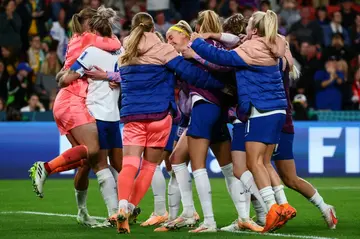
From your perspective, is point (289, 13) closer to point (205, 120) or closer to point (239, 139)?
point (239, 139)

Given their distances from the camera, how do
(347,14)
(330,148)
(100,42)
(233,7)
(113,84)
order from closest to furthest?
1. (100,42)
2. (113,84)
3. (330,148)
4. (233,7)
5. (347,14)

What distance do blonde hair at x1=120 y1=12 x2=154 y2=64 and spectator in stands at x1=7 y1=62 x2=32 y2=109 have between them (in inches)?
382

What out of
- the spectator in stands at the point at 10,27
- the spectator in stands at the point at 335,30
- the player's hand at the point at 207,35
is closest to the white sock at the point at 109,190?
Result: the player's hand at the point at 207,35

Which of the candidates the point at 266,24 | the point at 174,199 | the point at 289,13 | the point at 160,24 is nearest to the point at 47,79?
the point at 160,24

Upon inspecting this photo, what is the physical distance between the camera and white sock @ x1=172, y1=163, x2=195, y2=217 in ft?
33.4

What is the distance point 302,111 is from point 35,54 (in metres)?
5.80

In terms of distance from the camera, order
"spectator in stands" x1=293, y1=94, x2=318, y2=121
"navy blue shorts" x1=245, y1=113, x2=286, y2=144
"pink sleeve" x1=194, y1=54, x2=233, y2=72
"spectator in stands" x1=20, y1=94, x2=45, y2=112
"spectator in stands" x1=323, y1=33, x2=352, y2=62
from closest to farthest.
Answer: "navy blue shorts" x1=245, y1=113, x2=286, y2=144 < "pink sleeve" x1=194, y1=54, x2=233, y2=72 < "spectator in stands" x1=293, y1=94, x2=318, y2=121 < "spectator in stands" x1=20, y1=94, x2=45, y2=112 < "spectator in stands" x1=323, y1=33, x2=352, y2=62

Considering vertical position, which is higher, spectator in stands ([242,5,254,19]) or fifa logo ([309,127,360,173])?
spectator in stands ([242,5,254,19])

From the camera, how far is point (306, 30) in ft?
72.9

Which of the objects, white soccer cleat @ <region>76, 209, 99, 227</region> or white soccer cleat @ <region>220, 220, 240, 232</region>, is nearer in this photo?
white soccer cleat @ <region>220, 220, 240, 232</region>

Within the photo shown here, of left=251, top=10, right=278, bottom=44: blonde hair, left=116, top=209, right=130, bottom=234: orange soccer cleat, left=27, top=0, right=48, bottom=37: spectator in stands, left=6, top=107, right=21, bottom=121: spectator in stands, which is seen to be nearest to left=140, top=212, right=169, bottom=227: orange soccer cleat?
left=116, top=209, right=130, bottom=234: orange soccer cleat

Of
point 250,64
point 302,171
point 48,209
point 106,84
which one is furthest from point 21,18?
point 250,64

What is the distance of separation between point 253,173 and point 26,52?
12536 millimetres

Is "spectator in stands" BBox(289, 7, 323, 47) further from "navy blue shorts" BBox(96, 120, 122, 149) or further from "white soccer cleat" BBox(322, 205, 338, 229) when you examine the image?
"white soccer cleat" BBox(322, 205, 338, 229)
